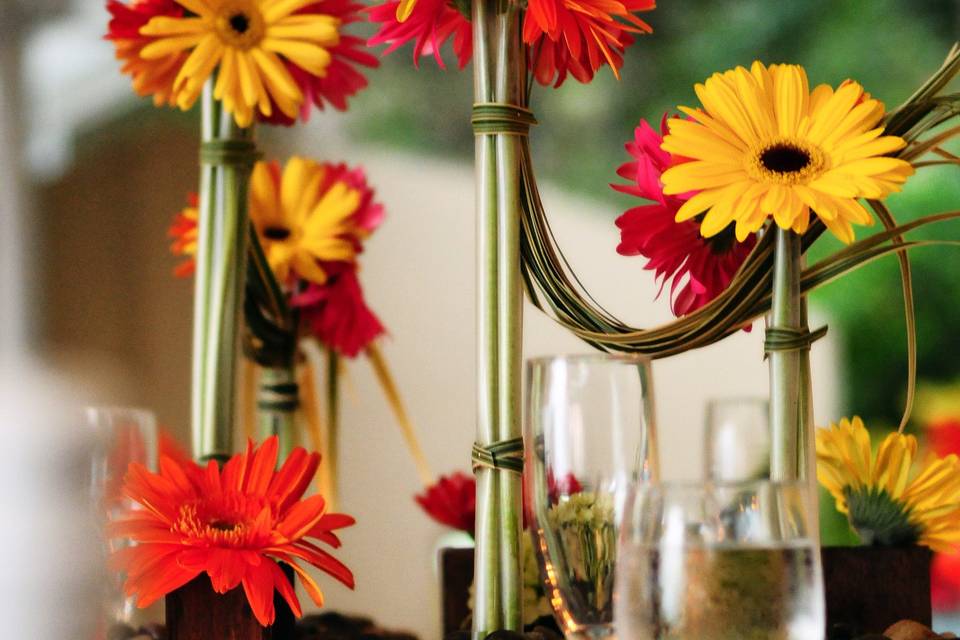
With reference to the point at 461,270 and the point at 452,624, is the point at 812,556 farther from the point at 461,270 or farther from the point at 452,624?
the point at 461,270

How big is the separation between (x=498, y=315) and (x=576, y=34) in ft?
0.29

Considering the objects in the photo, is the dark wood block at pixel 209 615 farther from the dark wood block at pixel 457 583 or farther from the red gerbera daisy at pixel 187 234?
the red gerbera daisy at pixel 187 234

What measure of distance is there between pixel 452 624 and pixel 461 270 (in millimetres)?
1802

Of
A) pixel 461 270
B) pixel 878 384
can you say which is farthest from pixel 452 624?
pixel 878 384

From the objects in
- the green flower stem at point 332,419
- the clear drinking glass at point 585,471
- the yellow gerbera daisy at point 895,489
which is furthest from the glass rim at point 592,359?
the green flower stem at point 332,419

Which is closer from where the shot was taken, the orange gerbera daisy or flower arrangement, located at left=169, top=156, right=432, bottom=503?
the orange gerbera daisy

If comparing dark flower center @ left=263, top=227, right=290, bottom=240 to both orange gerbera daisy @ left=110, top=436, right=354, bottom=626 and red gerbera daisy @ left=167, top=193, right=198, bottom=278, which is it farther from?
orange gerbera daisy @ left=110, top=436, right=354, bottom=626

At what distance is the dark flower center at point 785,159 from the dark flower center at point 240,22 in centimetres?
21

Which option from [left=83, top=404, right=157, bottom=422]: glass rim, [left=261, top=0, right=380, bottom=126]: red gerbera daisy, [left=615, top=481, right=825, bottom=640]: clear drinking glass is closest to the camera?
[left=615, top=481, right=825, bottom=640]: clear drinking glass

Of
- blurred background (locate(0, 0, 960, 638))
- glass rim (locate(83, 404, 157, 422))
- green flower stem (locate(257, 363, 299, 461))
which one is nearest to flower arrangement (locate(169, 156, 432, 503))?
green flower stem (locate(257, 363, 299, 461))

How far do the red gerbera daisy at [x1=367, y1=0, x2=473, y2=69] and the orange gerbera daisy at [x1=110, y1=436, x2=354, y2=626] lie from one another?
0.47 ft

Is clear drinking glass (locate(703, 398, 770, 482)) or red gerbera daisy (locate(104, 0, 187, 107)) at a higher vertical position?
red gerbera daisy (locate(104, 0, 187, 107))

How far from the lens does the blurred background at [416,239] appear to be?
1933 millimetres

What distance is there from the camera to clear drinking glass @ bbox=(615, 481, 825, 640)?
25cm
